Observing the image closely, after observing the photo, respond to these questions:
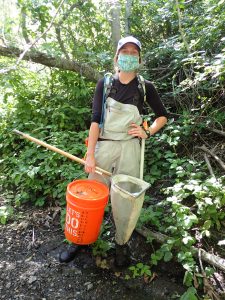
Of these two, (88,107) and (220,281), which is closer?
(220,281)

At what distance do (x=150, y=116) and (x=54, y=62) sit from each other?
1.91 metres

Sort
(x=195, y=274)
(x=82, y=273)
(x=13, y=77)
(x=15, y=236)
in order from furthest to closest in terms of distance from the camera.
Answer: (x=13, y=77)
(x=15, y=236)
(x=82, y=273)
(x=195, y=274)

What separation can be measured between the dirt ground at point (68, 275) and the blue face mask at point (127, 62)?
1820 mm

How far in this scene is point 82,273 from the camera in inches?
118

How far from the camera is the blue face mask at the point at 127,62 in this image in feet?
9.12

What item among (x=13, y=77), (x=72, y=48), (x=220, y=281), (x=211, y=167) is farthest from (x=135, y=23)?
(x=220, y=281)

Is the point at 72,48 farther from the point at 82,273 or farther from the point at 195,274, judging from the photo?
the point at 195,274

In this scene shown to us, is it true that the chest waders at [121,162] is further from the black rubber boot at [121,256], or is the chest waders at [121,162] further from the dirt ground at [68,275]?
the dirt ground at [68,275]

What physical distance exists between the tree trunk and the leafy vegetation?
3 cm

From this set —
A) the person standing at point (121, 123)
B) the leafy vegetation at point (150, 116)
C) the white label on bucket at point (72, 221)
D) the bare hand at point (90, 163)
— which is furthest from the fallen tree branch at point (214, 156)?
the white label on bucket at point (72, 221)

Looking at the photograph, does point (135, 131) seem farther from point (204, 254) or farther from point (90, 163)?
point (204, 254)

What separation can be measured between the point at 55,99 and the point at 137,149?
2.80 m

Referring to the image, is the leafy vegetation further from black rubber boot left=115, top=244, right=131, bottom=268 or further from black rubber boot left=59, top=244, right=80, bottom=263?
black rubber boot left=59, top=244, right=80, bottom=263

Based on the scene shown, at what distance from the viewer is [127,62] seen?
2785 mm
